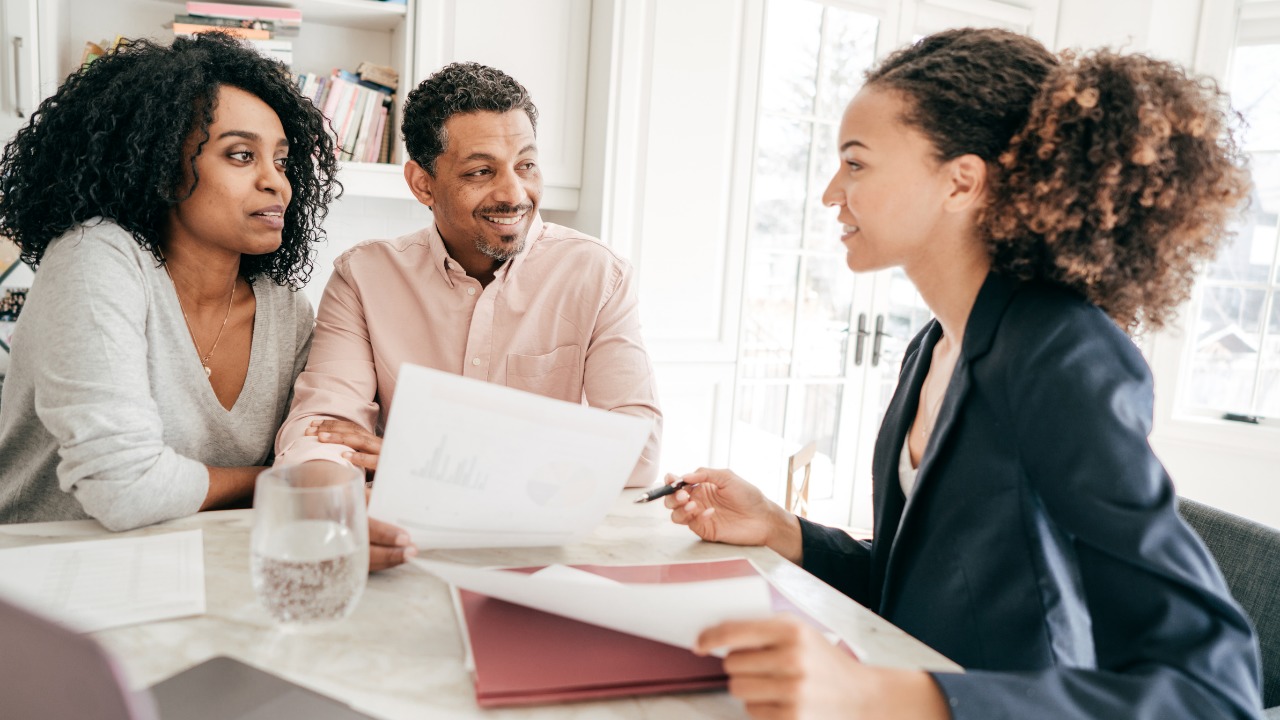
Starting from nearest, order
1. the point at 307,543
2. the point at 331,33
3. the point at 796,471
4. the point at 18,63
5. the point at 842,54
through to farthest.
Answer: the point at 307,543, the point at 796,471, the point at 18,63, the point at 331,33, the point at 842,54

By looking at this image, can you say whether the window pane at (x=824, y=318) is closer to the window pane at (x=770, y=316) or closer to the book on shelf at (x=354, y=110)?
the window pane at (x=770, y=316)

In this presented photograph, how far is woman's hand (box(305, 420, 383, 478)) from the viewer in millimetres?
1359

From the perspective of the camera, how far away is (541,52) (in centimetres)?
288

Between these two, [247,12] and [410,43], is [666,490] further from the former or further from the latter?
[247,12]

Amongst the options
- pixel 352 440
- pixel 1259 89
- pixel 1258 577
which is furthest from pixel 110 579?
pixel 1259 89

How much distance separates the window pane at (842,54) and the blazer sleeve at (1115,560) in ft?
9.35

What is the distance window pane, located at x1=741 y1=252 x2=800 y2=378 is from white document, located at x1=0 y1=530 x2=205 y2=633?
8.79ft

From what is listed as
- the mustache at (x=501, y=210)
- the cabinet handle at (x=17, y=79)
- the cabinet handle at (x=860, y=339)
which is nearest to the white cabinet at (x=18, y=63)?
the cabinet handle at (x=17, y=79)

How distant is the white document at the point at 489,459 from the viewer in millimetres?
775

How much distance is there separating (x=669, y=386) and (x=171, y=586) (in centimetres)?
238

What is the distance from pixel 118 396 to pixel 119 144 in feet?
1.82

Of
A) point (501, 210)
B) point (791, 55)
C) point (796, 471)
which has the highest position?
point (791, 55)

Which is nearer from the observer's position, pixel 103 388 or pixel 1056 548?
pixel 1056 548

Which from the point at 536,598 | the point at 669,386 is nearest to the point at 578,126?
the point at 669,386
